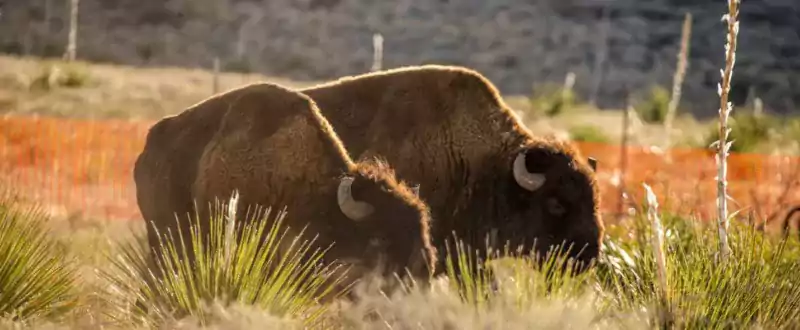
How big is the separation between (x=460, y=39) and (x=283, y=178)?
93.3 ft

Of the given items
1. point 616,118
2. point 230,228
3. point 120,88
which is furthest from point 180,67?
point 230,228

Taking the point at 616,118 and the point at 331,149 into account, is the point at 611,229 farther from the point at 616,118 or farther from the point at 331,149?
the point at 616,118

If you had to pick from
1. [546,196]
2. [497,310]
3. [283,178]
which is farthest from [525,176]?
[497,310]

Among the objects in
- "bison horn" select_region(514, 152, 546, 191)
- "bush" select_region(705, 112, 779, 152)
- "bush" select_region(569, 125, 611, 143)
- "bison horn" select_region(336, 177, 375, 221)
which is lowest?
"bush" select_region(569, 125, 611, 143)

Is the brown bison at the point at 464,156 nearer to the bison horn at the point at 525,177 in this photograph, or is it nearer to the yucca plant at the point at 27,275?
the bison horn at the point at 525,177

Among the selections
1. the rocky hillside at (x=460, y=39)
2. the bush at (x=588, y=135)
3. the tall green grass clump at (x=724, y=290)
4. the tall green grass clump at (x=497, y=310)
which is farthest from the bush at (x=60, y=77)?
the tall green grass clump at (x=724, y=290)

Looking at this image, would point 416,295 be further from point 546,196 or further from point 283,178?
point 546,196

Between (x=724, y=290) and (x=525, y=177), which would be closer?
(x=724, y=290)

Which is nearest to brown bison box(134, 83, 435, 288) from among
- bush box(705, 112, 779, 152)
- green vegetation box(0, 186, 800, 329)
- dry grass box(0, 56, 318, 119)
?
green vegetation box(0, 186, 800, 329)

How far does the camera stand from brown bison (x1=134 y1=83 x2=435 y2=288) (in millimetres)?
6145

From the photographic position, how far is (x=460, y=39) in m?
34.9

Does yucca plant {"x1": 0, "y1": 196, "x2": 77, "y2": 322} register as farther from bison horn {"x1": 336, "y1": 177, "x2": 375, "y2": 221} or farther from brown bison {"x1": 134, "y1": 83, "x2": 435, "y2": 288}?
bison horn {"x1": 336, "y1": 177, "x2": 375, "y2": 221}

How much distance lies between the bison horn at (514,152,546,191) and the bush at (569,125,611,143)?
1219 cm

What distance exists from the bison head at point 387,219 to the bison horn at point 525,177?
7.25ft
